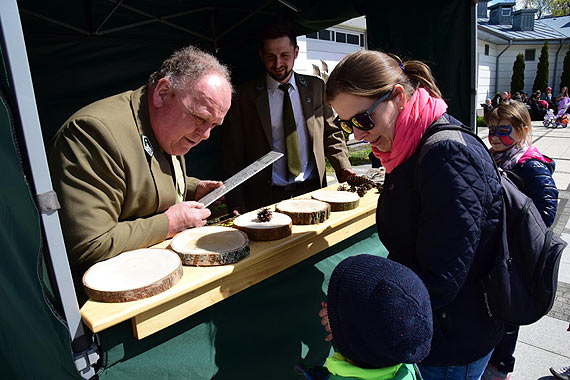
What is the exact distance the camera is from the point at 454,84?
9.14 ft

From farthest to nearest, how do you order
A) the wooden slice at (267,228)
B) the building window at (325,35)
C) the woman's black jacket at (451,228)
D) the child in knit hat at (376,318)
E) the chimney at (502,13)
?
the chimney at (502,13) < the building window at (325,35) < the wooden slice at (267,228) < the woman's black jacket at (451,228) < the child in knit hat at (376,318)

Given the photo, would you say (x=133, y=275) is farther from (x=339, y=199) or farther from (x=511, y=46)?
(x=511, y=46)

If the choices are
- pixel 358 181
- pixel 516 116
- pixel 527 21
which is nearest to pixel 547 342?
pixel 516 116

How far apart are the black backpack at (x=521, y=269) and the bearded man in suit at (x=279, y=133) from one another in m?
1.51

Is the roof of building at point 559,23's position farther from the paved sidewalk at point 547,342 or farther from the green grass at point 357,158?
the paved sidewalk at point 547,342

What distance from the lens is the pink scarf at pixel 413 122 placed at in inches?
45.7

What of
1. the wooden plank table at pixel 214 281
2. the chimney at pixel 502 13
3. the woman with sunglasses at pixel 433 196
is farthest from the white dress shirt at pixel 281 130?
the chimney at pixel 502 13

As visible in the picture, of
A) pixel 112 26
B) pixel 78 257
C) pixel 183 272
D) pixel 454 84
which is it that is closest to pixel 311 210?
pixel 183 272

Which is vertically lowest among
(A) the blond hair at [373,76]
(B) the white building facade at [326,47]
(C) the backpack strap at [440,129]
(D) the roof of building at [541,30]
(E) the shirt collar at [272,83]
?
(C) the backpack strap at [440,129]

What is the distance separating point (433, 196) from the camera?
103 centimetres

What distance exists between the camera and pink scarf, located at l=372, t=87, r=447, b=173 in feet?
3.81

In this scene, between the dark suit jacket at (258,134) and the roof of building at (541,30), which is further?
the roof of building at (541,30)

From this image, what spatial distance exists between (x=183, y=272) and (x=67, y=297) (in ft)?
1.19

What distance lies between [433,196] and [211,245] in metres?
0.83
